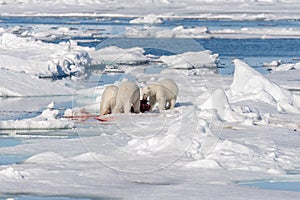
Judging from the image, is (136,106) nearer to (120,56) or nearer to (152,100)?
(152,100)

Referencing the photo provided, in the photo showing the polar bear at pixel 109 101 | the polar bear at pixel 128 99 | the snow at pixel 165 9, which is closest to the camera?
the polar bear at pixel 128 99

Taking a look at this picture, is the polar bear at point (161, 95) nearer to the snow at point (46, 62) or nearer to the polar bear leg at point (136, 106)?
the polar bear leg at point (136, 106)

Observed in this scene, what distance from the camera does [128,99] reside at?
9.43 meters

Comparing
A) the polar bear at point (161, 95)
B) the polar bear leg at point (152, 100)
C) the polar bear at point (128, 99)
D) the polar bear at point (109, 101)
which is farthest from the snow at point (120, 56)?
the polar bear at point (128, 99)

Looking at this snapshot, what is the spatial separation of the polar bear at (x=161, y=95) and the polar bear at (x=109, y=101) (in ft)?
1.12

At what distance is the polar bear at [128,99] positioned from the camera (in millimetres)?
9359

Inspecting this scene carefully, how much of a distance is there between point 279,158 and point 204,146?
2.12 feet

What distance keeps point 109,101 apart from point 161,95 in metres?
0.59

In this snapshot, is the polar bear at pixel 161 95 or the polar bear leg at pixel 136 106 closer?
the polar bear leg at pixel 136 106

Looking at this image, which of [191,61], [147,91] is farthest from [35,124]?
[191,61]

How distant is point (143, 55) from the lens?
15688 millimetres

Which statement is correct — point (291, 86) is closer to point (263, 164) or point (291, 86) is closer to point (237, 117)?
point (237, 117)

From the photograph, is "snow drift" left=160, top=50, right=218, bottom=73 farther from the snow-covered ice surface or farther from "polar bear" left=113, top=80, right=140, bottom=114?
"polar bear" left=113, top=80, right=140, bottom=114

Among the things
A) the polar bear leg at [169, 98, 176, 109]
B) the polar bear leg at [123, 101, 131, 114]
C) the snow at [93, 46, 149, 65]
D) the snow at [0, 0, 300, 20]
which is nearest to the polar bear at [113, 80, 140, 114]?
the polar bear leg at [123, 101, 131, 114]
